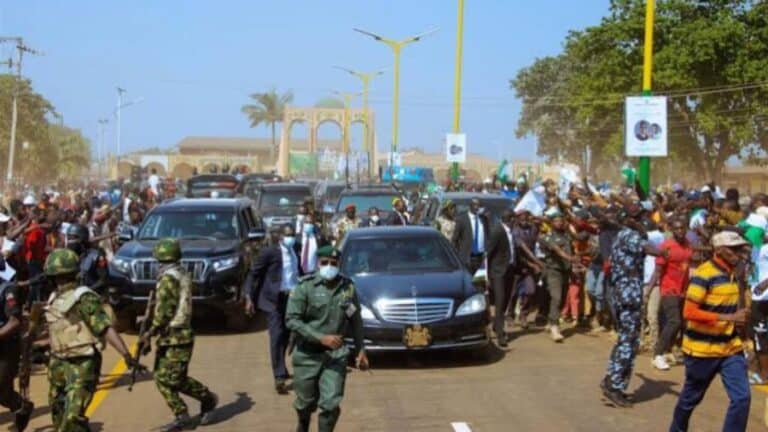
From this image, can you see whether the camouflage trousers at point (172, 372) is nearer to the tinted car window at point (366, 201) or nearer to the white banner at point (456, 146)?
the tinted car window at point (366, 201)

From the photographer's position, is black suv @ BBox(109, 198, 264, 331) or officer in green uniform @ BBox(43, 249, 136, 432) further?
black suv @ BBox(109, 198, 264, 331)

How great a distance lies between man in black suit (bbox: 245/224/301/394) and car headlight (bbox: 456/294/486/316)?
196 cm

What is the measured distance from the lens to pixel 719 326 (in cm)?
746

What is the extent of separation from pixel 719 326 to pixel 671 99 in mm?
40590

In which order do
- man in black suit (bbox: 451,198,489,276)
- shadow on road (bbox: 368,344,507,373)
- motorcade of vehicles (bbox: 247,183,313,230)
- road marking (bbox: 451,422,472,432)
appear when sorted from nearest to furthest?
road marking (bbox: 451,422,472,432), shadow on road (bbox: 368,344,507,373), man in black suit (bbox: 451,198,489,276), motorcade of vehicles (bbox: 247,183,313,230)

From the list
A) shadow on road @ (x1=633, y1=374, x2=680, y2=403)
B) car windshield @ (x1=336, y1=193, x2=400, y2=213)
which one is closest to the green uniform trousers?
shadow on road @ (x1=633, y1=374, x2=680, y2=403)

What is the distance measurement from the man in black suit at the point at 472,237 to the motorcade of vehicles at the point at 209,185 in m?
15.5

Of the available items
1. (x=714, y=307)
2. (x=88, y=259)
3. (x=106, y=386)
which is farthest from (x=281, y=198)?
A: (x=714, y=307)

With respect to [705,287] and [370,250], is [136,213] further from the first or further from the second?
[705,287]

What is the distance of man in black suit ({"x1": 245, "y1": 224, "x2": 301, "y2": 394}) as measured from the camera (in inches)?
406

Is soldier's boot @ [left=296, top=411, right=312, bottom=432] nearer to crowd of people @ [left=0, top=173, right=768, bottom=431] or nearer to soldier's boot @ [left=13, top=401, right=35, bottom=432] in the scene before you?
crowd of people @ [left=0, top=173, right=768, bottom=431]

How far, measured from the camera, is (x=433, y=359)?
12148mm

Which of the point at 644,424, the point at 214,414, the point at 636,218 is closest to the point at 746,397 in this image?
the point at 644,424

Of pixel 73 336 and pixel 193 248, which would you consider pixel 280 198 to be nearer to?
pixel 193 248
